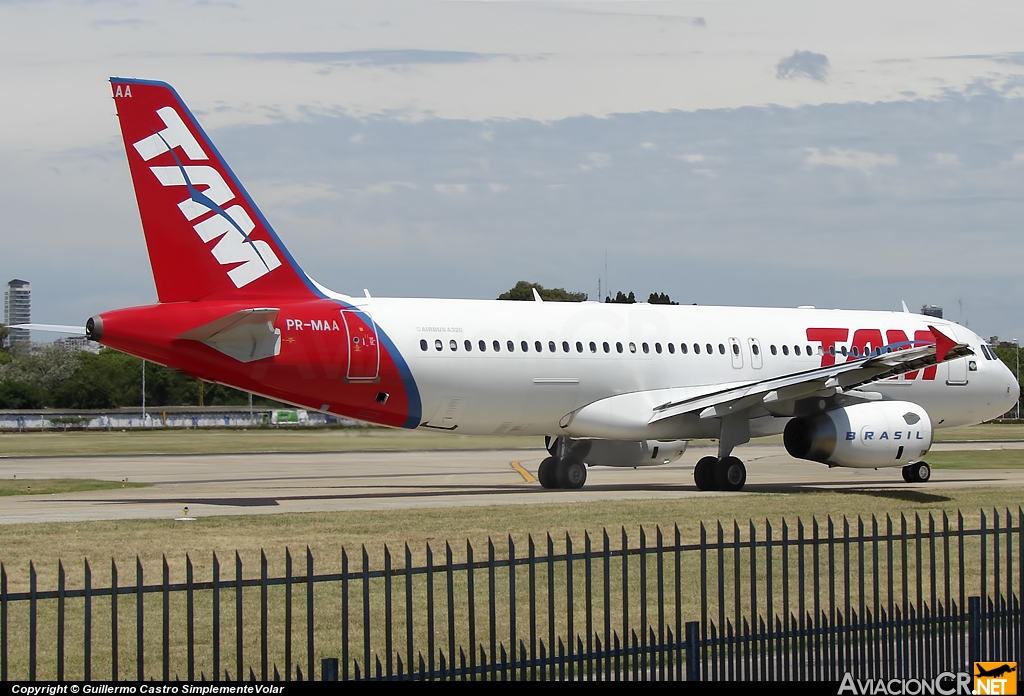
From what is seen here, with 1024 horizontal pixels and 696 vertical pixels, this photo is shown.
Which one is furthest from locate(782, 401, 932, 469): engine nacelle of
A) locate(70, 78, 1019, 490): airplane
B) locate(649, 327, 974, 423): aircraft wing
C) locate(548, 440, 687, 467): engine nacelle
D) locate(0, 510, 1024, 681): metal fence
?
locate(0, 510, 1024, 681): metal fence

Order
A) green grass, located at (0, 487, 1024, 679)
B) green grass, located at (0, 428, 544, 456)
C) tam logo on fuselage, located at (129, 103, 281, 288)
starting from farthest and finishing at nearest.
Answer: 1. green grass, located at (0, 428, 544, 456)
2. tam logo on fuselage, located at (129, 103, 281, 288)
3. green grass, located at (0, 487, 1024, 679)

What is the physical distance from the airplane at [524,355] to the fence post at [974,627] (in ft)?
52.3

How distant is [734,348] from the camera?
2992 centimetres

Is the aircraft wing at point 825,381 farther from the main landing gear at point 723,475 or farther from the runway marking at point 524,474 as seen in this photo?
the runway marking at point 524,474

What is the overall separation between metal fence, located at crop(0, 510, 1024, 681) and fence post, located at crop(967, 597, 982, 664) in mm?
26

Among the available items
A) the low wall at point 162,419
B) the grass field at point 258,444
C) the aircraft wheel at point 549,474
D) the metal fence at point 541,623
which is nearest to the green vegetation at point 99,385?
the low wall at point 162,419

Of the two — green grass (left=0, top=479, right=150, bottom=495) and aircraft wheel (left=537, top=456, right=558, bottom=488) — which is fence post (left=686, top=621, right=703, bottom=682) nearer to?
aircraft wheel (left=537, top=456, right=558, bottom=488)

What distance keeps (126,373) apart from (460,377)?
72971mm

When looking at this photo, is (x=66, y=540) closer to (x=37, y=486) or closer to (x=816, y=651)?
(x=816, y=651)

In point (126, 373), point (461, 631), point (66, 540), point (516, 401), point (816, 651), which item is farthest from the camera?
point (126, 373)

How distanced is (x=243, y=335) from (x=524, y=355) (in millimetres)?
6247

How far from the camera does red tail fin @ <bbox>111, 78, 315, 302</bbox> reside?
22.8 meters

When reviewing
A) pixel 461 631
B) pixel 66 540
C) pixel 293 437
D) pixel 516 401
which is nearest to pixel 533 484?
pixel 516 401

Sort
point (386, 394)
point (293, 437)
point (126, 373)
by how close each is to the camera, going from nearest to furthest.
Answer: point (386, 394)
point (293, 437)
point (126, 373)
